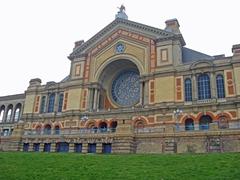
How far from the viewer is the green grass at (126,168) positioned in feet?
47.8

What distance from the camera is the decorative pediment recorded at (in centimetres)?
4397

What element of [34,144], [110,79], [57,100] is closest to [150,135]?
[34,144]

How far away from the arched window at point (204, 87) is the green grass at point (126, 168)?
20.3 metres

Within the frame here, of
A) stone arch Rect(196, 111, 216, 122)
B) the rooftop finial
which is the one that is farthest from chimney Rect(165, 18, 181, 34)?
the rooftop finial

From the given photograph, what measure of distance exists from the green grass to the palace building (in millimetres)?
8296

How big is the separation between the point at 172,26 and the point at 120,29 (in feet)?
29.8

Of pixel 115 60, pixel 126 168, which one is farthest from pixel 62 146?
pixel 126 168

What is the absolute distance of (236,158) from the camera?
58.7ft

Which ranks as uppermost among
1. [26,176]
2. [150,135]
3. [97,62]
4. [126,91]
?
[97,62]

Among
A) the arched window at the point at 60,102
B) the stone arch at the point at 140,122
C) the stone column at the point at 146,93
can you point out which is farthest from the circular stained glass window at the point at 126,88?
the arched window at the point at 60,102

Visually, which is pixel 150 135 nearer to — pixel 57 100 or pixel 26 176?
pixel 26 176

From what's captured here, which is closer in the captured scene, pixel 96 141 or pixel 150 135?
pixel 150 135

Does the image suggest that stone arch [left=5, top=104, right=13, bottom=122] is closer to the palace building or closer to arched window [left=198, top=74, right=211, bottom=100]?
the palace building

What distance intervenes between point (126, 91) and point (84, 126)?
9560mm
